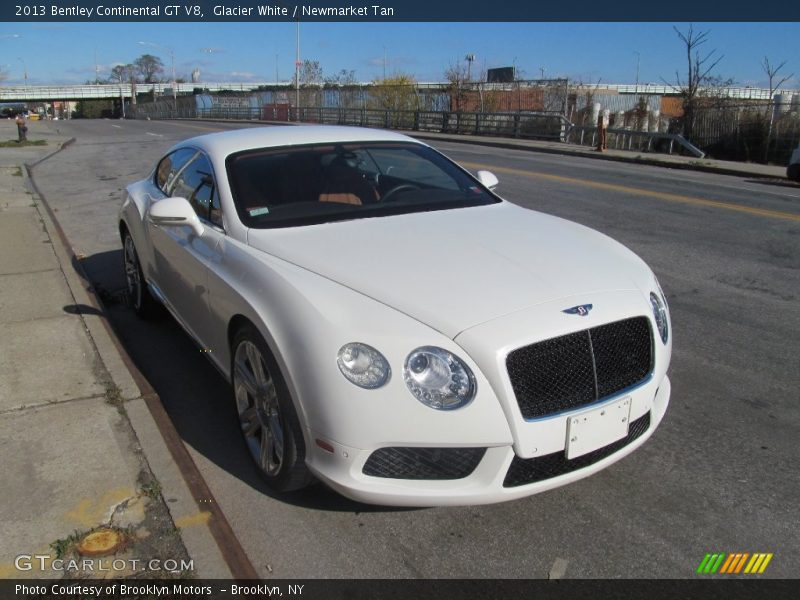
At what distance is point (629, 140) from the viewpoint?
25.0 m

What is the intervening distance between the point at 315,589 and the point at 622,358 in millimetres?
1524

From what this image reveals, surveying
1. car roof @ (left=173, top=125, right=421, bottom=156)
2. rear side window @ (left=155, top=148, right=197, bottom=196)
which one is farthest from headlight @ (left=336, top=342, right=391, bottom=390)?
rear side window @ (left=155, top=148, right=197, bottom=196)

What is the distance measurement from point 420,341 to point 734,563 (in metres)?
1.51

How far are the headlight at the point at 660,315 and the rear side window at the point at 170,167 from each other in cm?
309

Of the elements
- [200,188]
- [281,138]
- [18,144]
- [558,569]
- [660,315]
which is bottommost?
[558,569]

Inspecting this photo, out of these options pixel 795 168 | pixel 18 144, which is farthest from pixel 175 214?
pixel 18 144

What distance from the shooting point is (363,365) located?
260 centimetres

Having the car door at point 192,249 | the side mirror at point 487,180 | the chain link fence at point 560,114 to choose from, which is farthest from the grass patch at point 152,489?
the chain link fence at point 560,114

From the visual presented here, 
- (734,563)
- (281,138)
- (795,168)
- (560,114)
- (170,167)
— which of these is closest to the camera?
(734,563)

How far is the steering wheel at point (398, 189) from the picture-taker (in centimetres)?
418

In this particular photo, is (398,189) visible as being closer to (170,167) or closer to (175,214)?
(175,214)

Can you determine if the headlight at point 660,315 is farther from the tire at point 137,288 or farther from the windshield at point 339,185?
the tire at point 137,288

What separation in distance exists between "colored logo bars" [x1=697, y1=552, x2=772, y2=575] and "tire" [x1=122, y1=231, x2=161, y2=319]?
4213 mm

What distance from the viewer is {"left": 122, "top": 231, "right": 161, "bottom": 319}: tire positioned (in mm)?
5520
